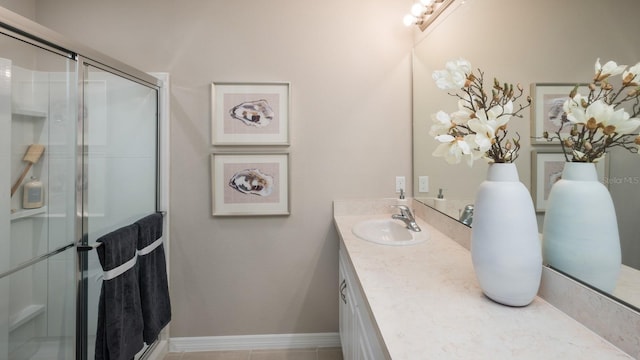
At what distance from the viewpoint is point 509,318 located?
2.52 feet

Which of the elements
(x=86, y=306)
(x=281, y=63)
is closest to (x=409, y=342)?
(x=86, y=306)

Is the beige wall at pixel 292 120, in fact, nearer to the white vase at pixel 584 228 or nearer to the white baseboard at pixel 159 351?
the white baseboard at pixel 159 351

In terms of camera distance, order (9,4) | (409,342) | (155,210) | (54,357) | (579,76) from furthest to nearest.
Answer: (155,210) → (9,4) → (54,357) → (579,76) → (409,342)

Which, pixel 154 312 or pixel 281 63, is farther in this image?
pixel 281 63

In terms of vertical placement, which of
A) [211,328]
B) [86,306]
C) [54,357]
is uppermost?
[86,306]

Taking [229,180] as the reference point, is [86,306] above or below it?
below

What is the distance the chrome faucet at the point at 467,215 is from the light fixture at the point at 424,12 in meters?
1.09

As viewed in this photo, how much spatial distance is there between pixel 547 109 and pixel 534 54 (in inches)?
8.3

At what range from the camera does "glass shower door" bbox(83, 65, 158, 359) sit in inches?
53.2

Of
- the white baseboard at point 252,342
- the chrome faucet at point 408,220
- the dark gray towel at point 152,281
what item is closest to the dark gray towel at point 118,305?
the dark gray towel at point 152,281

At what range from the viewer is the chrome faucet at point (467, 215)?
1375mm

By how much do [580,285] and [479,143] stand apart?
1.48 feet

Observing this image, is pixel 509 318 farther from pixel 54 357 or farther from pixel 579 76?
pixel 54 357

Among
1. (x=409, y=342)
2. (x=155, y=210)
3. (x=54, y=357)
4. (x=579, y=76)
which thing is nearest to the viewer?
(x=409, y=342)
